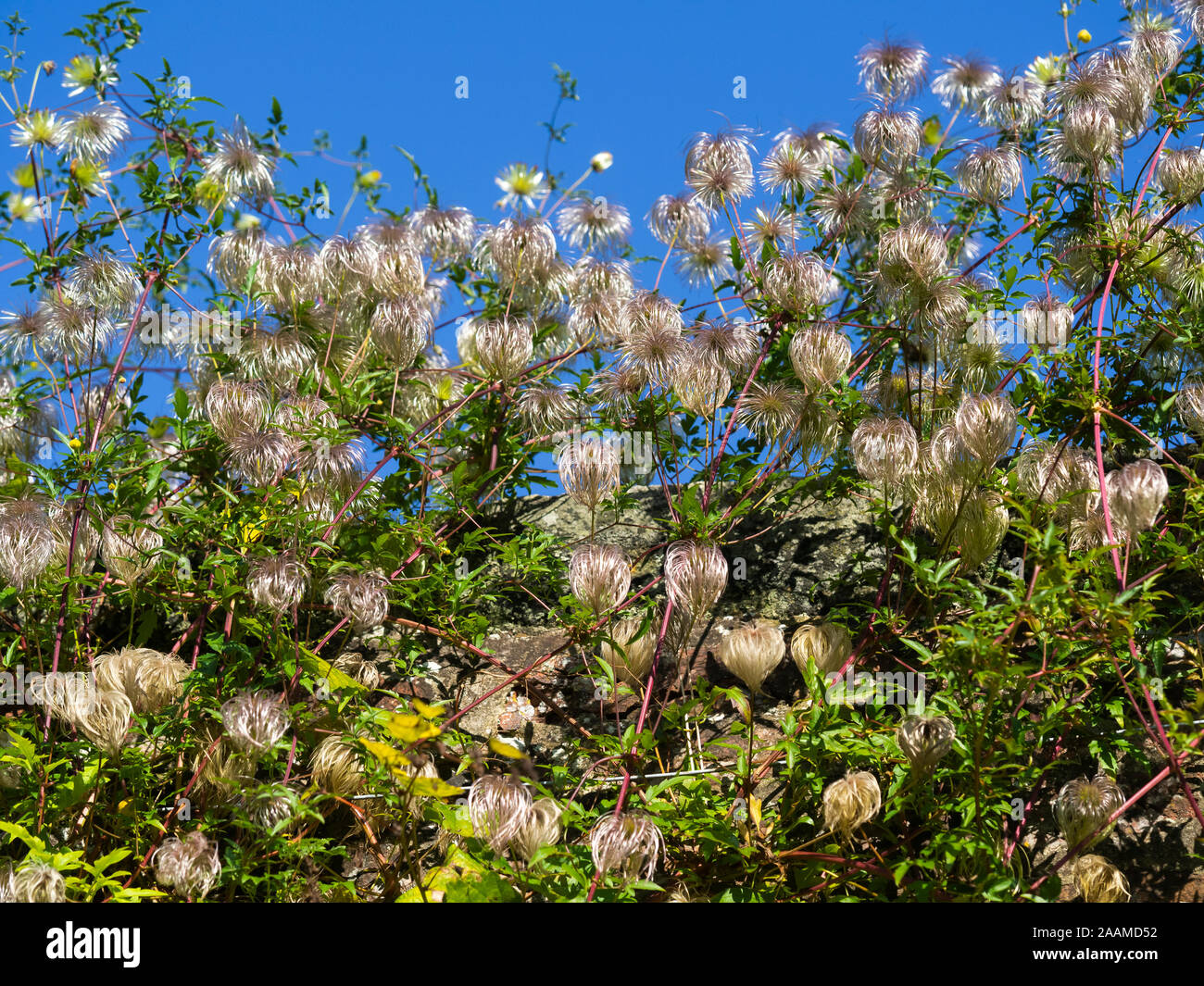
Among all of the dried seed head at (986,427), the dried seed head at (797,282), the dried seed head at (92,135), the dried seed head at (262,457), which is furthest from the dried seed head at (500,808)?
the dried seed head at (92,135)

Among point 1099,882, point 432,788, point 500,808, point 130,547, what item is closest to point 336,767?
point 500,808

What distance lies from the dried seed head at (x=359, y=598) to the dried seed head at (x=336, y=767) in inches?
12.8

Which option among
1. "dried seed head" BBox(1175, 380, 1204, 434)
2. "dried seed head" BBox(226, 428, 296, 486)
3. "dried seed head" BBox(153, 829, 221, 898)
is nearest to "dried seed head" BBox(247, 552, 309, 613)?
"dried seed head" BBox(226, 428, 296, 486)

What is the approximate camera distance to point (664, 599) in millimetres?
3004

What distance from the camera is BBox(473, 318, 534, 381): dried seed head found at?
10.8 feet

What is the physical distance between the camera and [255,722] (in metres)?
2.48

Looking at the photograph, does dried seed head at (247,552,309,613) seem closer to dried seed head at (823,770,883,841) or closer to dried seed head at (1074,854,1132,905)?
dried seed head at (823,770,883,841)

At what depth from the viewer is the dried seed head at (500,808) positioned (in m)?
2.24

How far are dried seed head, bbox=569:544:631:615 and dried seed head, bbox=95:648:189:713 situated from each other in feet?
3.39

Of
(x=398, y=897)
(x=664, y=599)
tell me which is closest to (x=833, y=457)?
(x=664, y=599)

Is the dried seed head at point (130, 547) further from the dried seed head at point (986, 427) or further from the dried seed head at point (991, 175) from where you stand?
the dried seed head at point (991, 175)
